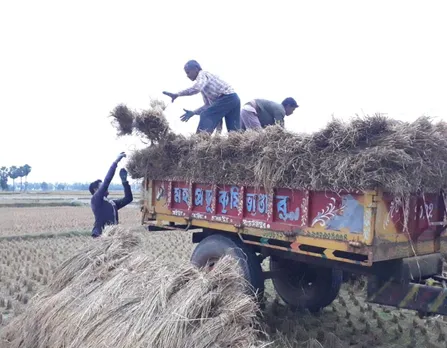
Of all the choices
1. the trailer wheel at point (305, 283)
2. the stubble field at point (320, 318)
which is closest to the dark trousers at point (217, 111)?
the stubble field at point (320, 318)

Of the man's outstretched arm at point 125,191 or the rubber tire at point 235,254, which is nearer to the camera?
the rubber tire at point 235,254

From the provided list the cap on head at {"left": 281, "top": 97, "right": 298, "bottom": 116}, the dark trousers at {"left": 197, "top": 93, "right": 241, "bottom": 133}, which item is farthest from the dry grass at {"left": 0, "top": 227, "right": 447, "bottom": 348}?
the cap on head at {"left": 281, "top": 97, "right": 298, "bottom": 116}

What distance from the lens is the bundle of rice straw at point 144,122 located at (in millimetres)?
6258

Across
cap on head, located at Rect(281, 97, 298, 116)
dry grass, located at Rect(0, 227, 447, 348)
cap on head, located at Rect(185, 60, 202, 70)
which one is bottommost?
dry grass, located at Rect(0, 227, 447, 348)

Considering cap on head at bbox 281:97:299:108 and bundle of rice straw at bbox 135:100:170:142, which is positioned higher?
cap on head at bbox 281:97:299:108

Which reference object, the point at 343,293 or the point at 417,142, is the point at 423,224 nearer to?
the point at 417,142

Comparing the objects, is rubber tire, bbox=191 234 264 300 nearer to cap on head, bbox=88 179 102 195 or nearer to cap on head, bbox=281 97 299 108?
cap on head, bbox=88 179 102 195

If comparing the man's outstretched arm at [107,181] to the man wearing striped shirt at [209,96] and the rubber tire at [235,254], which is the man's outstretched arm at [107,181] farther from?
the rubber tire at [235,254]

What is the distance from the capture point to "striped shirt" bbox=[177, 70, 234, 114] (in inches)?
267

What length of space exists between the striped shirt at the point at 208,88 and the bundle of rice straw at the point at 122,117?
82 centimetres

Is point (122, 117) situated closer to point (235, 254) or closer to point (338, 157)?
point (235, 254)

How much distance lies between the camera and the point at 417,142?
4082 mm

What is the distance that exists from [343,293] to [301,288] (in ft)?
4.28

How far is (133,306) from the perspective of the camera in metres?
3.66
